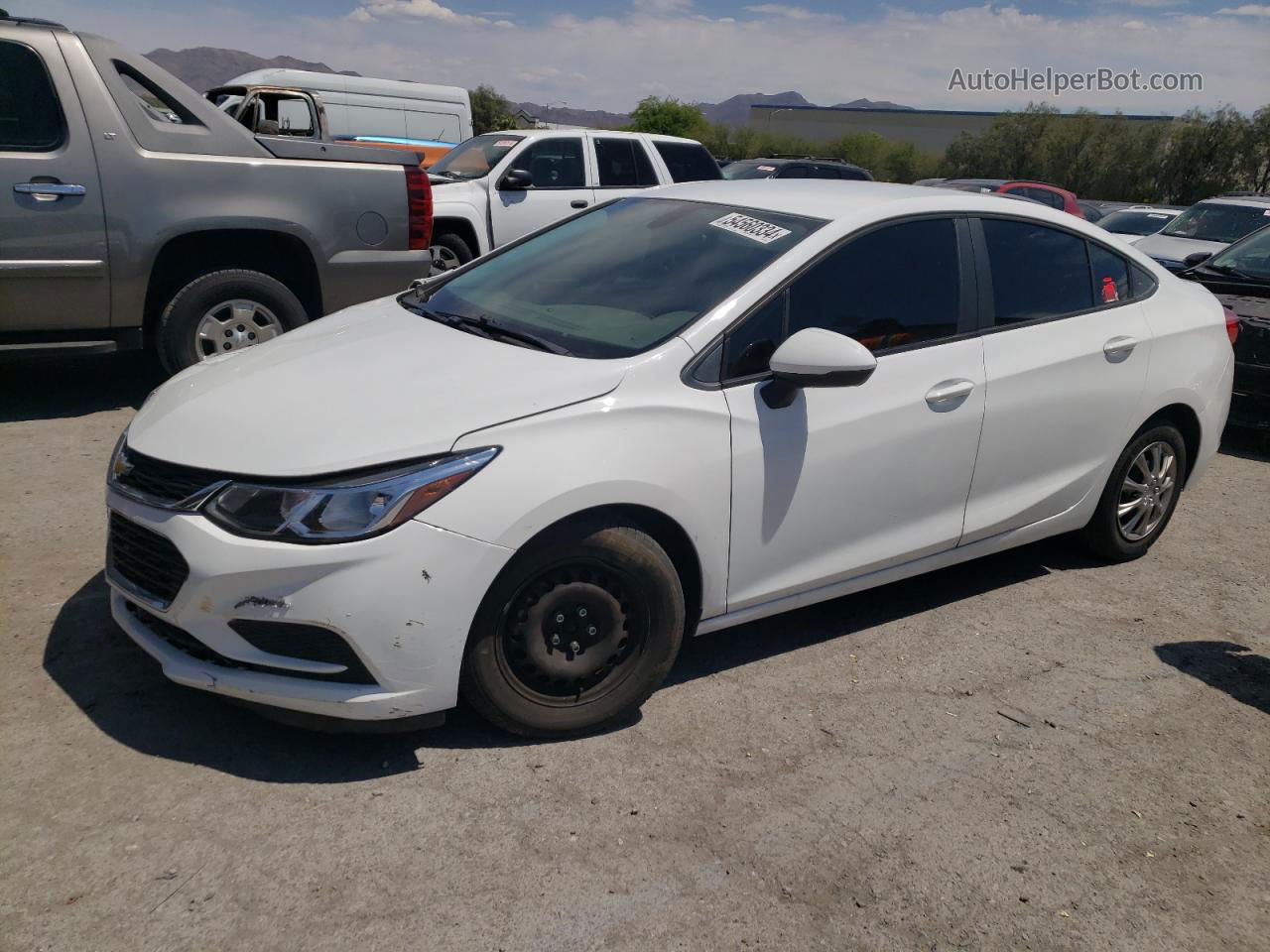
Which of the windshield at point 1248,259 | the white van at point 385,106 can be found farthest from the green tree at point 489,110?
the windshield at point 1248,259

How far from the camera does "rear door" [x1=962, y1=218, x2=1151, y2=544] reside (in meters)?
4.19

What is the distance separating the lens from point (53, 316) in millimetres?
5996

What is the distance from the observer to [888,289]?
3.93 metres

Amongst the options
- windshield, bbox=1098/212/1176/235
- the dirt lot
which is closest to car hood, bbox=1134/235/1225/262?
windshield, bbox=1098/212/1176/235

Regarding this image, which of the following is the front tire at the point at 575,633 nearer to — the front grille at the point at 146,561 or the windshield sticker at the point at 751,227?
the front grille at the point at 146,561

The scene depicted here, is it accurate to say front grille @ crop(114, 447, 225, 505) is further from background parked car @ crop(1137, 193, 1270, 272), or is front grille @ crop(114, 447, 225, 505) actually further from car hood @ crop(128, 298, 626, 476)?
background parked car @ crop(1137, 193, 1270, 272)

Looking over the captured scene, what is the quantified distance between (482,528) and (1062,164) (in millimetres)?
50688

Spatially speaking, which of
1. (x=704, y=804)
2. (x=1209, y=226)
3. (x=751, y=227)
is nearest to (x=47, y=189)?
(x=751, y=227)

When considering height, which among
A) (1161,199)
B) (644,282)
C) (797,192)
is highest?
(797,192)

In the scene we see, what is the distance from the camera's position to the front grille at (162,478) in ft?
9.95

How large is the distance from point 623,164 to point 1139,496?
25.0ft

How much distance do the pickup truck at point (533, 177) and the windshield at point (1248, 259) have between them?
15.9 ft

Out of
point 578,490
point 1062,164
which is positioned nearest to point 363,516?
point 578,490

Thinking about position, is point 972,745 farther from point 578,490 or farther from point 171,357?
point 171,357
